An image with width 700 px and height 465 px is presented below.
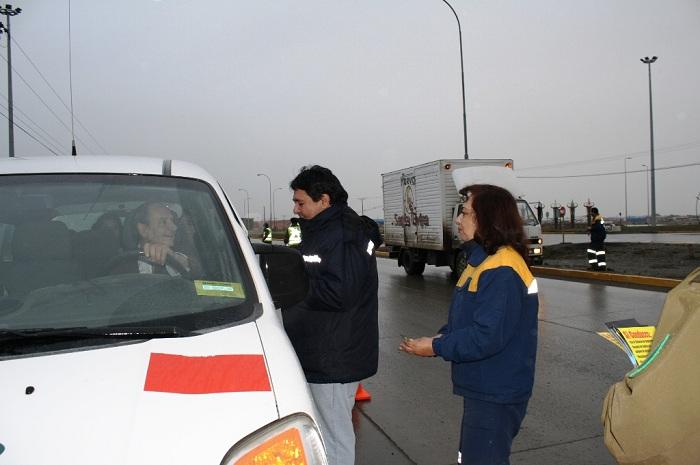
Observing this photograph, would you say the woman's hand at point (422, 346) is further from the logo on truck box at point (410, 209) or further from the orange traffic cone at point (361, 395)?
the logo on truck box at point (410, 209)

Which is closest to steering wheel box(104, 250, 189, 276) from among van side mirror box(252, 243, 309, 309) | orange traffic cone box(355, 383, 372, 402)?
van side mirror box(252, 243, 309, 309)

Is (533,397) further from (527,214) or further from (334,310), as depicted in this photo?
(527,214)

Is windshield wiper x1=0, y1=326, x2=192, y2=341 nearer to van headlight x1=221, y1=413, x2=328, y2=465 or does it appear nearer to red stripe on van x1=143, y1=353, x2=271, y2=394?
red stripe on van x1=143, y1=353, x2=271, y2=394

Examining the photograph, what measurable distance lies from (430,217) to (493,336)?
13.6m

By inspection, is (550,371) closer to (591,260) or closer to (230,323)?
(230,323)

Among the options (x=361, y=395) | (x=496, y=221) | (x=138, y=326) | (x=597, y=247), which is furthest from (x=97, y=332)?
(x=597, y=247)

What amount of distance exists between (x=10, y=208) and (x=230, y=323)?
1087 mm

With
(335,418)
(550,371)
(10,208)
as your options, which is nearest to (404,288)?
(550,371)

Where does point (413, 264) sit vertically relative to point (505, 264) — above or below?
below

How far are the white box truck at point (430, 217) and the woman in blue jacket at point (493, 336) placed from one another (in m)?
11.2

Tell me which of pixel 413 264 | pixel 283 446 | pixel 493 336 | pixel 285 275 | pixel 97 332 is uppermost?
pixel 285 275

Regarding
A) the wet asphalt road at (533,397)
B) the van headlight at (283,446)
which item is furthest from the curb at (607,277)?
the van headlight at (283,446)

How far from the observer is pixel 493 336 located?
234 cm

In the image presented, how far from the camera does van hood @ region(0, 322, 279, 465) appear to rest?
55.2 inches
